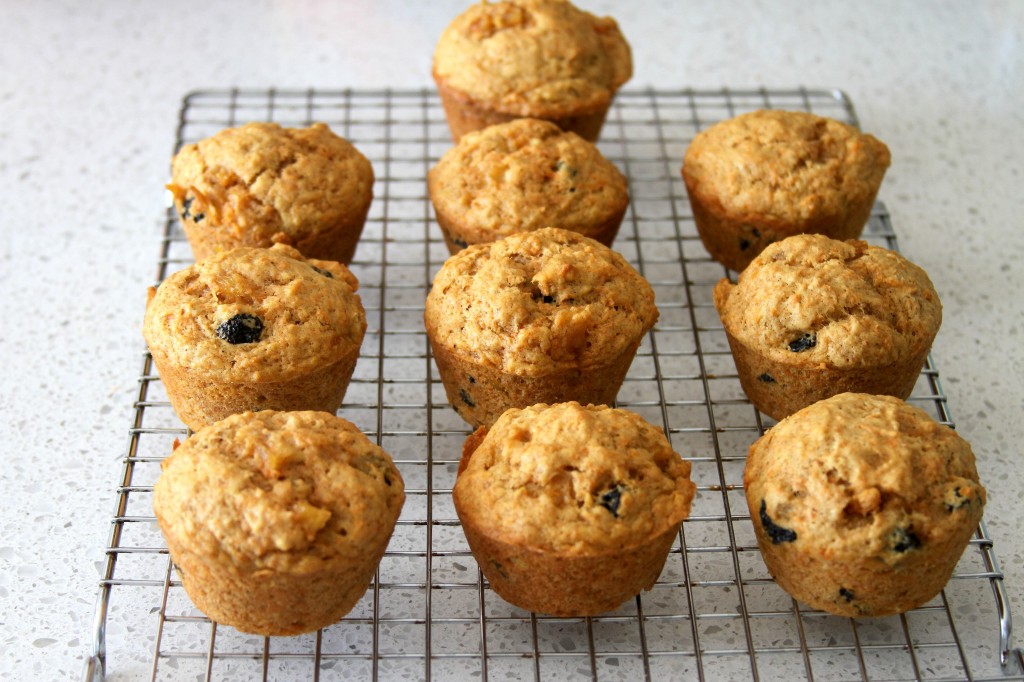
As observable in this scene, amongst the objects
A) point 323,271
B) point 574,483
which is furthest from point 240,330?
point 574,483

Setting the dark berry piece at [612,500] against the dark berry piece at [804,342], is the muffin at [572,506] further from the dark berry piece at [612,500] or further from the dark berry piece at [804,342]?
the dark berry piece at [804,342]

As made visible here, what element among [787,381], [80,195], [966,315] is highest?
[787,381]

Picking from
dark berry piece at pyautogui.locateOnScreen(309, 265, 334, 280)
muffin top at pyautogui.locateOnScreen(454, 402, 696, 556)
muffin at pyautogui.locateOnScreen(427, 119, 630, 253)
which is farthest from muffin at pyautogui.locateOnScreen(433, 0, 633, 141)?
muffin top at pyautogui.locateOnScreen(454, 402, 696, 556)

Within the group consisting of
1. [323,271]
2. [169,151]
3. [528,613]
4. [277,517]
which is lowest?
[169,151]

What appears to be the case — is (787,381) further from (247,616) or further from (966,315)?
(247,616)

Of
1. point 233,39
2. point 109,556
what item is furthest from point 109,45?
point 109,556

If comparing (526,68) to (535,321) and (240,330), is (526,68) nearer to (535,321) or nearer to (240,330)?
(535,321)

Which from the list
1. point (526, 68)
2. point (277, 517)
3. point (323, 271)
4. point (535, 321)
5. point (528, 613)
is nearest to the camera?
point (277, 517)
